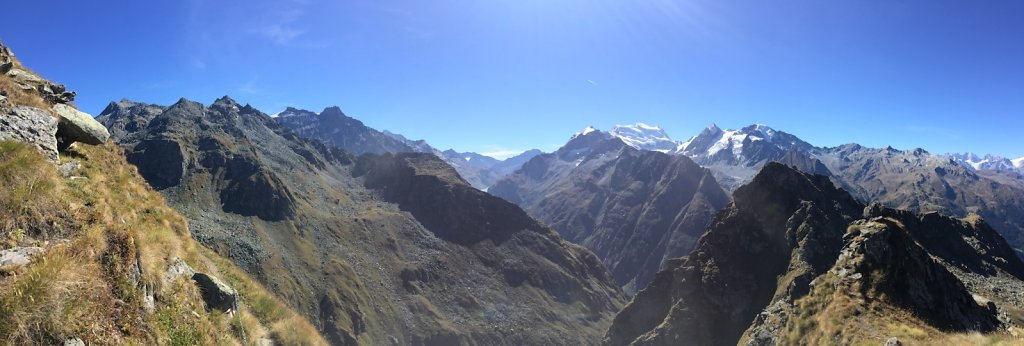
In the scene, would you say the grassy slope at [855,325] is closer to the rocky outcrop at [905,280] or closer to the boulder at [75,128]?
the rocky outcrop at [905,280]

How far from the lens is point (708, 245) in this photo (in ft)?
382

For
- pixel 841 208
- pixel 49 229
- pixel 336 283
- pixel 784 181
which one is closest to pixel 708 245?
pixel 784 181

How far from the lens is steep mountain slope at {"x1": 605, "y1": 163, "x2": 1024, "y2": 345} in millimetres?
41344

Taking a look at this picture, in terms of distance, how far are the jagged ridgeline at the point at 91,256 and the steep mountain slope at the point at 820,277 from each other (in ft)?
130

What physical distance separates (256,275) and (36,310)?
18756cm

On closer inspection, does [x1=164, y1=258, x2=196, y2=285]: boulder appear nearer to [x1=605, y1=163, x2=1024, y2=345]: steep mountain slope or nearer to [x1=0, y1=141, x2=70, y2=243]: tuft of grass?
[x1=0, y1=141, x2=70, y2=243]: tuft of grass

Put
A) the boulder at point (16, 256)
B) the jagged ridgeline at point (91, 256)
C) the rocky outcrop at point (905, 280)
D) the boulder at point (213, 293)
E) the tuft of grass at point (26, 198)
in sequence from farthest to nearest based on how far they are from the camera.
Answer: the rocky outcrop at point (905, 280) < the boulder at point (213, 293) < the tuft of grass at point (26, 198) < the boulder at point (16, 256) < the jagged ridgeline at point (91, 256)

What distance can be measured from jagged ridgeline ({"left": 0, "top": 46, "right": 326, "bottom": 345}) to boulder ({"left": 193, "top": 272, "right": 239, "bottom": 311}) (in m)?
0.04

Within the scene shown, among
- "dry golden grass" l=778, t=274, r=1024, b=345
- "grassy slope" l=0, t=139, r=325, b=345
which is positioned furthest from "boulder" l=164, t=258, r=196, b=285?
"dry golden grass" l=778, t=274, r=1024, b=345

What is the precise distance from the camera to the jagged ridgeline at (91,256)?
37.3ft

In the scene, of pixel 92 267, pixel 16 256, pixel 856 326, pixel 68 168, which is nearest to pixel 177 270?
pixel 68 168

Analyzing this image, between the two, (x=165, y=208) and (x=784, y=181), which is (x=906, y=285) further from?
(x=784, y=181)

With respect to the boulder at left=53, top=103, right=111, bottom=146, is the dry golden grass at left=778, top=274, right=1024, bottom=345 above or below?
below

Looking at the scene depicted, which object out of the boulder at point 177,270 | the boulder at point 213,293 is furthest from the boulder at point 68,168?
the boulder at point 213,293
